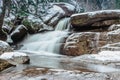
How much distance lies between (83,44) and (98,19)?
311 cm

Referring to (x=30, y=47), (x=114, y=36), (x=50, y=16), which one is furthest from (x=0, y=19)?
(x=50, y=16)

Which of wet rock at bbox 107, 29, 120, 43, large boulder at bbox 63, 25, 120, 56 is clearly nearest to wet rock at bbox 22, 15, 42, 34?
large boulder at bbox 63, 25, 120, 56

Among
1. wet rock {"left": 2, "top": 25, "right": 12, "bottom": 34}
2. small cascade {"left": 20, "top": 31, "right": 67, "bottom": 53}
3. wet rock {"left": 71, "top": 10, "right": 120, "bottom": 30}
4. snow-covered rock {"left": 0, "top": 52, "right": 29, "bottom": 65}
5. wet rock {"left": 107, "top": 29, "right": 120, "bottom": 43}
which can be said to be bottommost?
small cascade {"left": 20, "top": 31, "right": 67, "bottom": 53}

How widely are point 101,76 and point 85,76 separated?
0.33m

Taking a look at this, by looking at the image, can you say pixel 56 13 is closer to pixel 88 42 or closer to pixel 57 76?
pixel 88 42

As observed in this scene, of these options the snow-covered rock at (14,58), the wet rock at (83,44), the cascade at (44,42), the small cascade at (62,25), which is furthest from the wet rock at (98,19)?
the snow-covered rock at (14,58)

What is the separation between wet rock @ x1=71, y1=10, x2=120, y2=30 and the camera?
14.9m

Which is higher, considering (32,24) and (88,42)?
(32,24)

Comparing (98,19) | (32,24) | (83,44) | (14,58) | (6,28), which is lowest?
(83,44)

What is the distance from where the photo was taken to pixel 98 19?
15.0 meters

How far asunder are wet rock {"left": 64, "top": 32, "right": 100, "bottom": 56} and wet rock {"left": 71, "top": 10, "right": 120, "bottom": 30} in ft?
8.25

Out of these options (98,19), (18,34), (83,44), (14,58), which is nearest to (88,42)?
(83,44)

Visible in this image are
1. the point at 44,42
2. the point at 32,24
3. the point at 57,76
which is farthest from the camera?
the point at 32,24

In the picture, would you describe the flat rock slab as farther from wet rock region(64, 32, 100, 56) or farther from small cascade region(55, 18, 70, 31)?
small cascade region(55, 18, 70, 31)
